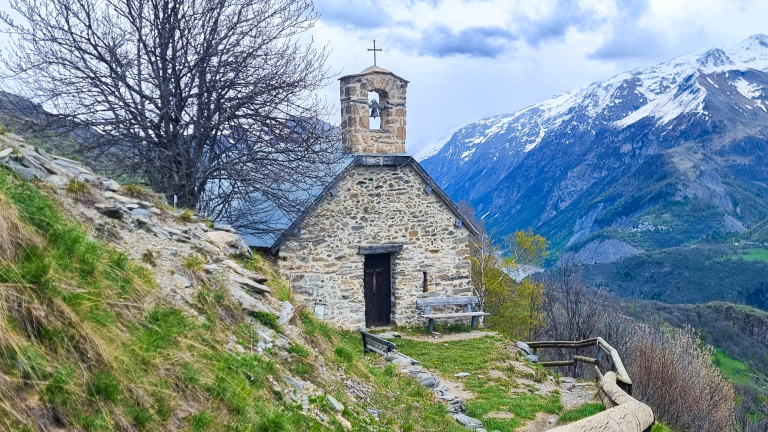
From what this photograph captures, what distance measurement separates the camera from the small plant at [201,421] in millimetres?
4062

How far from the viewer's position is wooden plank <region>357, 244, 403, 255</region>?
1626cm

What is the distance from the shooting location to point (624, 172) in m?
164

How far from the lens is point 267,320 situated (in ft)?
22.3

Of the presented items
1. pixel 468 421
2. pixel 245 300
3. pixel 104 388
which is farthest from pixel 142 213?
pixel 468 421

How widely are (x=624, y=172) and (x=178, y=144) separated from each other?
168084 millimetres

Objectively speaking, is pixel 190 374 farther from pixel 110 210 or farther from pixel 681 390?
pixel 681 390

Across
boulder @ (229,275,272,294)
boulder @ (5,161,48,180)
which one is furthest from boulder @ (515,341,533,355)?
boulder @ (5,161,48,180)

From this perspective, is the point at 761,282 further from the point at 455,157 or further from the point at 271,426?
the point at 455,157

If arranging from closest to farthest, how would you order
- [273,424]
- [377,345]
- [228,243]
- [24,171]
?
1. [273,424]
2. [24,171]
3. [228,243]
4. [377,345]

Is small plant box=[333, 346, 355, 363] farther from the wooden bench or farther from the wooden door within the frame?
the wooden door

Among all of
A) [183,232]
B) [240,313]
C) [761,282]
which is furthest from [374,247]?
[761,282]

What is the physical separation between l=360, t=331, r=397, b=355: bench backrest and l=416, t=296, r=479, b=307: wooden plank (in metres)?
4.15

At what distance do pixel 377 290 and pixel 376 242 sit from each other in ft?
5.10

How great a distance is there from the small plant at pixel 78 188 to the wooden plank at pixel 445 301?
11125mm
